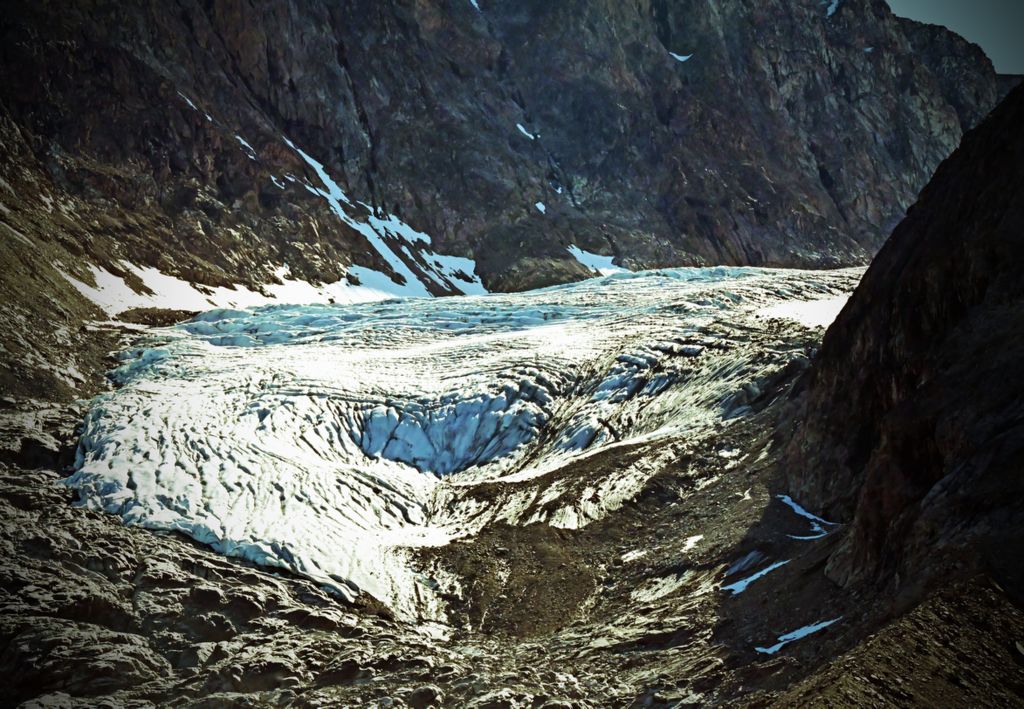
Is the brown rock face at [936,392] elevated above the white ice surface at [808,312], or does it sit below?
below

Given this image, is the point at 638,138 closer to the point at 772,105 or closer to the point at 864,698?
the point at 772,105

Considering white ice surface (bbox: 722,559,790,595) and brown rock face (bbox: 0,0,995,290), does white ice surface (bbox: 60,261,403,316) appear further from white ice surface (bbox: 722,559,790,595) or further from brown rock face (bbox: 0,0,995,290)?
white ice surface (bbox: 722,559,790,595)

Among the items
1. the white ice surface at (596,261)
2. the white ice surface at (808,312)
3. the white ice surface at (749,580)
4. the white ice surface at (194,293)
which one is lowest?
the white ice surface at (749,580)

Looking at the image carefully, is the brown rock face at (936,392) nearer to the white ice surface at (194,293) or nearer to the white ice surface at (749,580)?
A: the white ice surface at (749,580)

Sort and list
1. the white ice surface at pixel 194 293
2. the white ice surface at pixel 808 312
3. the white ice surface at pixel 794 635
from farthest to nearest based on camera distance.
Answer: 1. the white ice surface at pixel 194 293
2. the white ice surface at pixel 808 312
3. the white ice surface at pixel 794 635

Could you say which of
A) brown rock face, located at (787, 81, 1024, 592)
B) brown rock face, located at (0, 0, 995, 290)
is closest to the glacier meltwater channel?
brown rock face, located at (787, 81, 1024, 592)

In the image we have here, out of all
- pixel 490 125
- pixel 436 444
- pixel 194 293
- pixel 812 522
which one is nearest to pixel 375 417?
pixel 436 444

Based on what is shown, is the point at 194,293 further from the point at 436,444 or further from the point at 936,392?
the point at 936,392

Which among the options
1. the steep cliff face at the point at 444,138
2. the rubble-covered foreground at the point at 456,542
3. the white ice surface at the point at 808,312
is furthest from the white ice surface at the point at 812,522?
the steep cliff face at the point at 444,138
